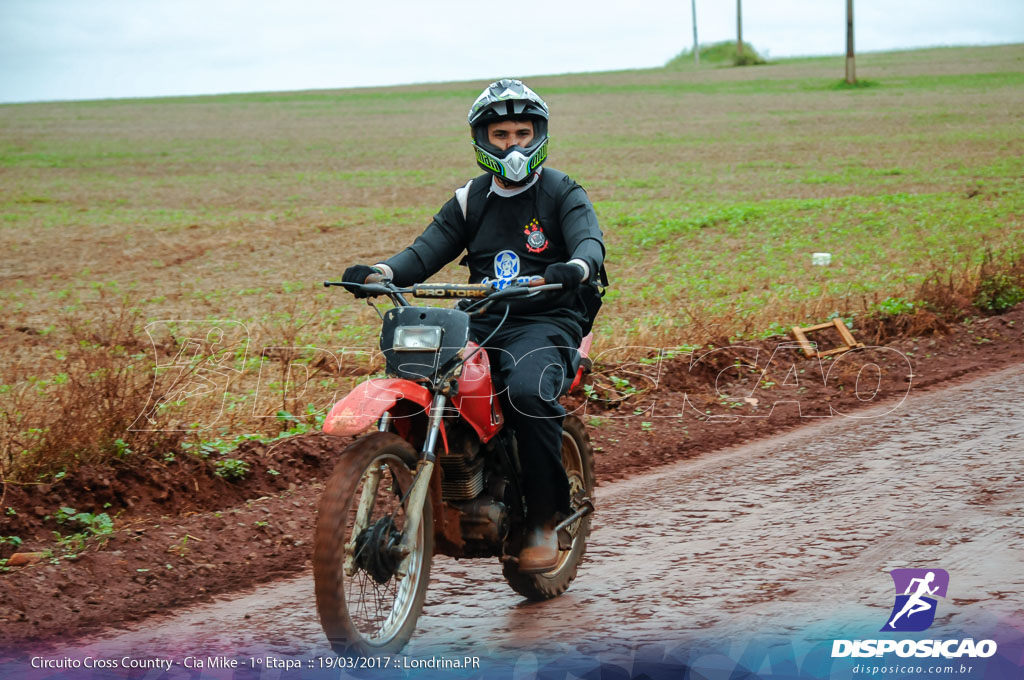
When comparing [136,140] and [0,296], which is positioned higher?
[136,140]

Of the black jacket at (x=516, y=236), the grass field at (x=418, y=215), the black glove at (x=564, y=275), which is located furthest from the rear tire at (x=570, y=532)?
the grass field at (x=418, y=215)

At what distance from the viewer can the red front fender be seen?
14.8ft

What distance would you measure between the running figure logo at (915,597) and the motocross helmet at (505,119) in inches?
106

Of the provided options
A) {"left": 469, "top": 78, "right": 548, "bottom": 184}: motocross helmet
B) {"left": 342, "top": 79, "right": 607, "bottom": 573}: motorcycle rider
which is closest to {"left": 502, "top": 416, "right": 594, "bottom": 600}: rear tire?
{"left": 342, "top": 79, "right": 607, "bottom": 573}: motorcycle rider

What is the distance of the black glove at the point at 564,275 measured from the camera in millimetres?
4980

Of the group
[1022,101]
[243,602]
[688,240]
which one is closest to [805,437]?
[243,602]

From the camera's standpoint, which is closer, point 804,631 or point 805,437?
point 804,631

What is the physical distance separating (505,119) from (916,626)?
3104mm

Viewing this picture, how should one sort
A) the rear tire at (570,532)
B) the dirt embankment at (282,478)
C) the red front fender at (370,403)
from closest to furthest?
the red front fender at (370,403) → the rear tire at (570,532) → the dirt embankment at (282,478)

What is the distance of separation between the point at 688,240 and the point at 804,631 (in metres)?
16.0

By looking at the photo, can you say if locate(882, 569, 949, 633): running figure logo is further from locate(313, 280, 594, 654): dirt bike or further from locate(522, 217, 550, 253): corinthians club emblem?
locate(522, 217, 550, 253): corinthians club emblem

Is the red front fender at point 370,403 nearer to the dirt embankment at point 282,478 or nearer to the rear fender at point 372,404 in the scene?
the rear fender at point 372,404

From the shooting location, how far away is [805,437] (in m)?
8.62

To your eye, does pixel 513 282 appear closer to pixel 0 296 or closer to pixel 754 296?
pixel 754 296
